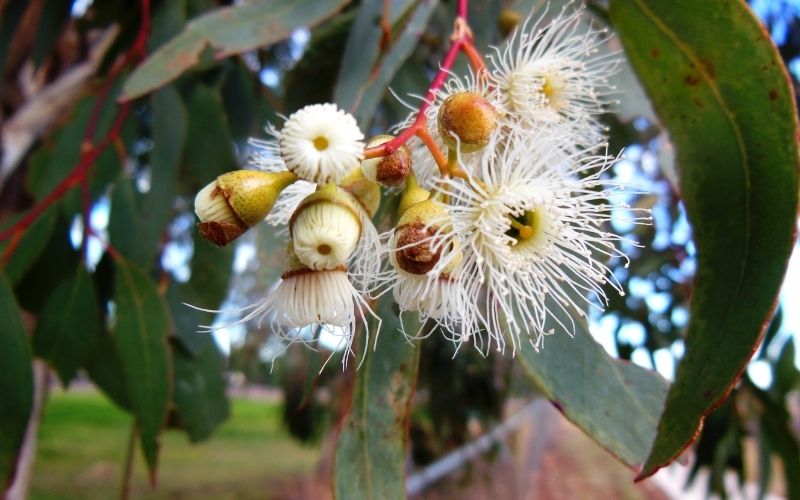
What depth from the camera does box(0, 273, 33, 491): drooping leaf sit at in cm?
114

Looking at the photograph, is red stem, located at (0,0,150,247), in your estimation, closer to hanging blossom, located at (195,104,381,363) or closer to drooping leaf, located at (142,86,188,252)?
drooping leaf, located at (142,86,188,252)

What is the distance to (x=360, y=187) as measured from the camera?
65 cm

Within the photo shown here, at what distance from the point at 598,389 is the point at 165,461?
8.33 m

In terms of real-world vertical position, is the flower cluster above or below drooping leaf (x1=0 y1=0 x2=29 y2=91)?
below

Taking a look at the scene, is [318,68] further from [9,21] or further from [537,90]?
[9,21]

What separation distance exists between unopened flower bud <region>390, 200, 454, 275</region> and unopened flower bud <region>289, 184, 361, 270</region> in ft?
0.14

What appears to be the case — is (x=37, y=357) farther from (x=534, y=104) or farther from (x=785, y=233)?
(x=785, y=233)

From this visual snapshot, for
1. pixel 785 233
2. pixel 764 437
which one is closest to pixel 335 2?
pixel 785 233

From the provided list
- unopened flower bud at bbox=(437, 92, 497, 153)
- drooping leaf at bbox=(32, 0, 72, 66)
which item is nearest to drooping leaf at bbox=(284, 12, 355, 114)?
unopened flower bud at bbox=(437, 92, 497, 153)

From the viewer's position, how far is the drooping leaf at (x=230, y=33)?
103 cm

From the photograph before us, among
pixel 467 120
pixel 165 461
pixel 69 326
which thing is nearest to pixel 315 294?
pixel 467 120

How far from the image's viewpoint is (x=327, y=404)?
4.86 metres

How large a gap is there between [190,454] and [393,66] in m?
8.96

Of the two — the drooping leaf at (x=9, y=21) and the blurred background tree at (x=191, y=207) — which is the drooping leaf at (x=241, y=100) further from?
the drooping leaf at (x=9, y=21)
